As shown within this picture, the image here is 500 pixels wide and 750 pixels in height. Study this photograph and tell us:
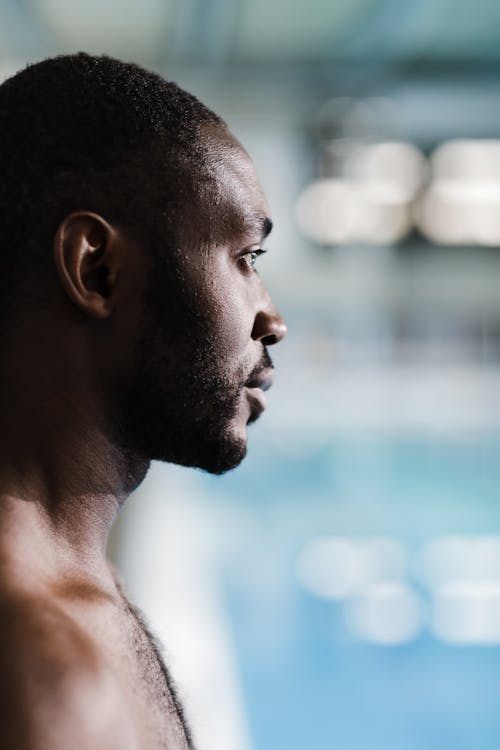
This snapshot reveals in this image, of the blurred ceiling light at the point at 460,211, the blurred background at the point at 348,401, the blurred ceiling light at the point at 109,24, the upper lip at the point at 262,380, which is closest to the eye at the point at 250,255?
the upper lip at the point at 262,380

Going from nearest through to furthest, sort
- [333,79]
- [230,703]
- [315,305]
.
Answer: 1. [230,703]
2. [333,79]
3. [315,305]

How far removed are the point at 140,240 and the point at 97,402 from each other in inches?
6.1

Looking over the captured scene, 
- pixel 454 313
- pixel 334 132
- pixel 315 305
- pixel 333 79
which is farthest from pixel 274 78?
pixel 454 313

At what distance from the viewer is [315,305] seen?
960 cm

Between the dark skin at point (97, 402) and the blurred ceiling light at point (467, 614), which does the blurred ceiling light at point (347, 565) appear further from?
the dark skin at point (97, 402)

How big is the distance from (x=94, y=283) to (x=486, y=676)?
504cm

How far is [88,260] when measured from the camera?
0.88 m

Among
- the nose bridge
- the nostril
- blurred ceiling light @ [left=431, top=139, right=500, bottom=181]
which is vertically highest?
blurred ceiling light @ [left=431, top=139, right=500, bottom=181]

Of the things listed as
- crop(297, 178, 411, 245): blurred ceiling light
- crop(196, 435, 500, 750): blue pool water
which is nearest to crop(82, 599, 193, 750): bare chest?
crop(196, 435, 500, 750): blue pool water

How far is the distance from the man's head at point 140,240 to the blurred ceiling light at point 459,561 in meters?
6.29

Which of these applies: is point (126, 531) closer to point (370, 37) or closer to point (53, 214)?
point (370, 37)

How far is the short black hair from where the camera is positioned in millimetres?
887

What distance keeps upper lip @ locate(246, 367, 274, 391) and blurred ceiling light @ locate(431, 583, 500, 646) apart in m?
5.39

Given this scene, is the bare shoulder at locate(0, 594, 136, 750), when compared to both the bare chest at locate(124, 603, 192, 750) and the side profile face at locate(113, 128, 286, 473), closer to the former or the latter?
the bare chest at locate(124, 603, 192, 750)
